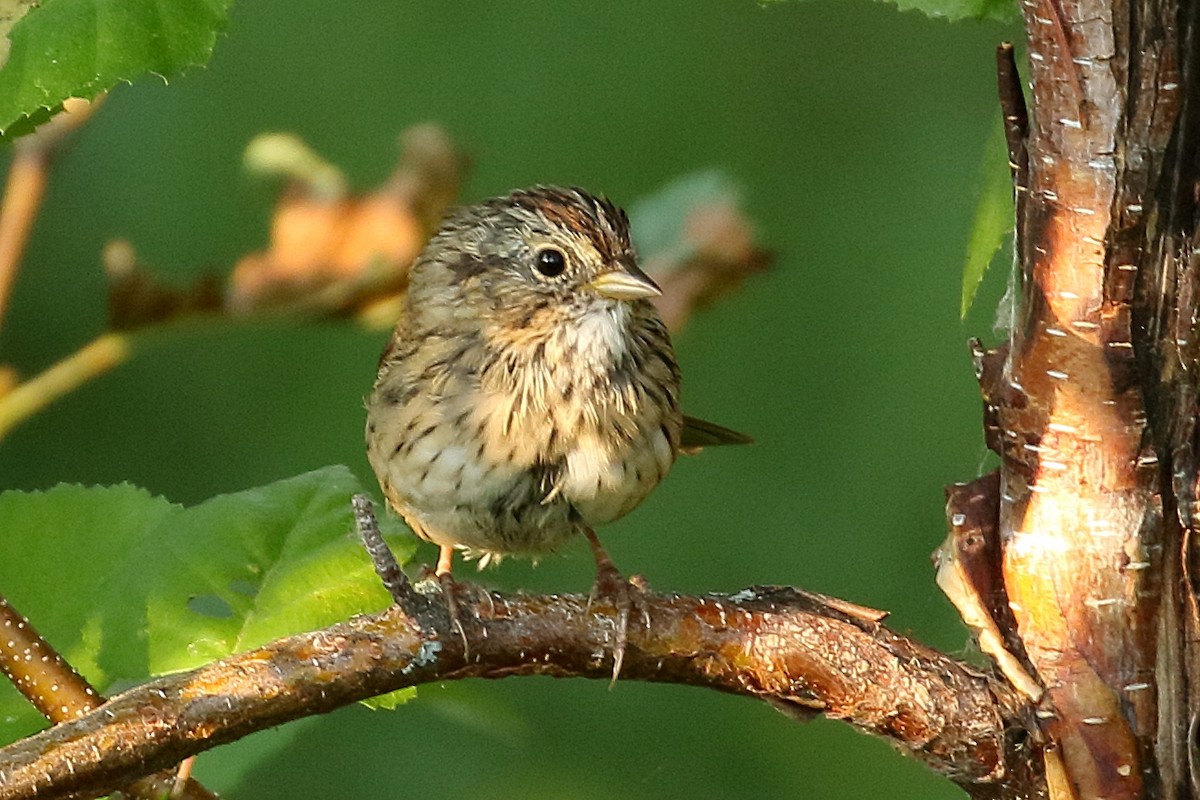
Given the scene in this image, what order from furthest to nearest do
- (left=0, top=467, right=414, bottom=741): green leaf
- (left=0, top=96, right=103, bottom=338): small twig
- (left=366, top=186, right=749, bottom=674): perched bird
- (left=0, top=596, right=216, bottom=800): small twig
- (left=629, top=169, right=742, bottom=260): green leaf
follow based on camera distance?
(left=629, top=169, right=742, bottom=260): green leaf → (left=366, top=186, right=749, bottom=674): perched bird → (left=0, top=96, right=103, bottom=338): small twig → (left=0, top=467, right=414, bottom=741): green leaf → (left=0, top=596, right=216, bottom=800): small twig

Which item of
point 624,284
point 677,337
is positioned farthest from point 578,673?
point 677,337

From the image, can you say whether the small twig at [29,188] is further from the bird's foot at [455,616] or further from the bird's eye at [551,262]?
the bird's foot at [455,616]

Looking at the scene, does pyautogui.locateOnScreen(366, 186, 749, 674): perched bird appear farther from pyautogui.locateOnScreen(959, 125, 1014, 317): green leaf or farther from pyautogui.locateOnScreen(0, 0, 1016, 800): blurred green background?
pyautogui.locateOnScreen(0, 0, 1016, 800): blurred green background

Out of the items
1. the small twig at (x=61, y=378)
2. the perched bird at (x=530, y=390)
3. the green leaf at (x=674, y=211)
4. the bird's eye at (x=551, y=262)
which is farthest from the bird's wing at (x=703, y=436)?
the small twig at (x=61, y=378)

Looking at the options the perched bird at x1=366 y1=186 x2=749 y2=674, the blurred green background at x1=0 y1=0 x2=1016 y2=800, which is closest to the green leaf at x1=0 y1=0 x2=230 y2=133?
the perched bird at x1=366 y1=186 x2=749 y2=674

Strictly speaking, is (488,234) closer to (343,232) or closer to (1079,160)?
(343,232)

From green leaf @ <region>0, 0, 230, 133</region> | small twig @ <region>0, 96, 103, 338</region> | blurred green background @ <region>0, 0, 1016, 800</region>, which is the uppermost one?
green leaf @ <region>0, 0, 230, 133</region>

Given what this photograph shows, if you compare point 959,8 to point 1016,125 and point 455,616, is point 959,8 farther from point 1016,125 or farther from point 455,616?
point 455,616

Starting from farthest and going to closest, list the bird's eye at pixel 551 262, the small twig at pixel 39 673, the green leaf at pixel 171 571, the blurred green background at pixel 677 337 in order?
the blurred green background at pixel 677 337 → the bird's eye at pixel 551 262 → the green leaf at pixel 171 571 → the small twig at pixel 39 673
